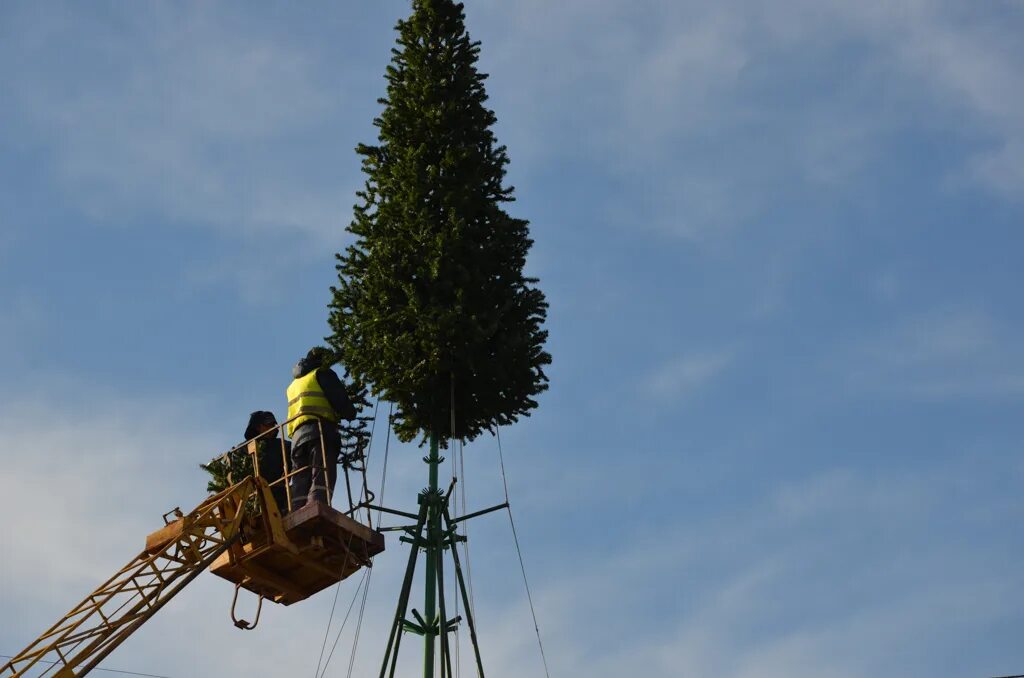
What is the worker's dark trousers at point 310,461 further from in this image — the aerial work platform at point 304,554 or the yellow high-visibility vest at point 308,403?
the aerial work platform at point 304,554

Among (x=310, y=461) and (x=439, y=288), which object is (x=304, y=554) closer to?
(x=310, y=461)

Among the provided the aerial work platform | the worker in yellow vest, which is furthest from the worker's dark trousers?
the aerial work platform

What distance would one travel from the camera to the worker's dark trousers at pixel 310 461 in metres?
27.7

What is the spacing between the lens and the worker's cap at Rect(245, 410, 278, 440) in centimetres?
2955

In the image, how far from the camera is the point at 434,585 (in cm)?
2786

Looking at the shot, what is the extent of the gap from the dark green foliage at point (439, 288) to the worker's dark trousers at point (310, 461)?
5.35ft

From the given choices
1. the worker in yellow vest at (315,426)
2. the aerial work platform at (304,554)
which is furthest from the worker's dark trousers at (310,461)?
the aerial work platform at (304,554)

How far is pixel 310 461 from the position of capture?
28141 millimetres

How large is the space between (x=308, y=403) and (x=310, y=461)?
1.12 meters

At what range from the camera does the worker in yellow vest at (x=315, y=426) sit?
27.8 meters

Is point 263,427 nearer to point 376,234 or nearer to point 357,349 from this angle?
point 357,349

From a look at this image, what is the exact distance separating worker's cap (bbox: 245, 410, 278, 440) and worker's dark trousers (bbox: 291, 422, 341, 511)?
151 cm

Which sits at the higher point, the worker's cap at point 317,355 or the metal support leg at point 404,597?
the worker's cap at point 317,355

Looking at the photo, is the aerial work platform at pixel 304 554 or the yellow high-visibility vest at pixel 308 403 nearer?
the aerial work platform at pixel 304 554
